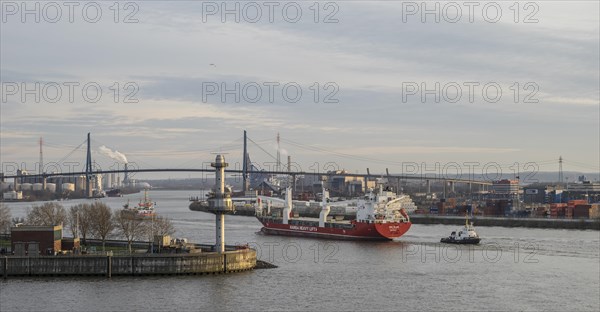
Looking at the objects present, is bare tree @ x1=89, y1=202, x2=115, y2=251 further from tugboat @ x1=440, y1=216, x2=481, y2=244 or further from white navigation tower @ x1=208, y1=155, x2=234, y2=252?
tugboat @ x1=440, y1=216, x2=481, y2=244

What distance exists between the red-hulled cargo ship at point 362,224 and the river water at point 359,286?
572 centimetres

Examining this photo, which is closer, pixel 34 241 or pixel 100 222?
pixel 34 241

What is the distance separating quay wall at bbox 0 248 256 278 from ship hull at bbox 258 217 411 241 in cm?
1348

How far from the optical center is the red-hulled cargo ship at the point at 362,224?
107 feet

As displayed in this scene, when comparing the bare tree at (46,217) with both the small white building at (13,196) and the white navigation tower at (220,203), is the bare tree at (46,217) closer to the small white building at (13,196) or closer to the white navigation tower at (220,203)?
the white navigation tower at (220,203)

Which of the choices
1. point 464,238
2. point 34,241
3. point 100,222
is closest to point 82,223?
point 100,222

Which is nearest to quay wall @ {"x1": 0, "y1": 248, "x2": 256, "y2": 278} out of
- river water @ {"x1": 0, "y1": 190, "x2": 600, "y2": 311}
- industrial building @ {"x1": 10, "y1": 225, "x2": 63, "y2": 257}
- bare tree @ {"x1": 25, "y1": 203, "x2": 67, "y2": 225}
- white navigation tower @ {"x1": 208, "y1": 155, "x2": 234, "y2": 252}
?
river water @ {"x1": 0, "y1": 190, "x2": 600, "y2": 311}

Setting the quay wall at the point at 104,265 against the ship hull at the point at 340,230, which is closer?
the quay wall at the point at 104,265

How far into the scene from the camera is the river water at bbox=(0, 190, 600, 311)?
1647 centimetres

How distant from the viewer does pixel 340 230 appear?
33.9 meters

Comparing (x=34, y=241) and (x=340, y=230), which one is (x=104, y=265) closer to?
(x=34, y=241)

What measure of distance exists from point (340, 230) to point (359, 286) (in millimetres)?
14956

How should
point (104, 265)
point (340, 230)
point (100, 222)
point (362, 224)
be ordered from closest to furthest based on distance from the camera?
point (104, 265), point (100, 222), point (362, 224), point (340, 230)

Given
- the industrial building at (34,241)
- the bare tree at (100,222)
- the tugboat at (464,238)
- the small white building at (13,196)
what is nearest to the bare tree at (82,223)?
the bare tree at (100,222)
